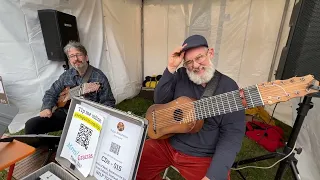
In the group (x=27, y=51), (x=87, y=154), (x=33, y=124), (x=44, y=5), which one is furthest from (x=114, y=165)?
(x=44, y=5)

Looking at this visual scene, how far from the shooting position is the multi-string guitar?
79cm

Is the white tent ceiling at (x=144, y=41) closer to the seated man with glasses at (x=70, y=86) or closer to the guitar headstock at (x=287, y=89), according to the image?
the seated man with glasses at (x=70, y=86)

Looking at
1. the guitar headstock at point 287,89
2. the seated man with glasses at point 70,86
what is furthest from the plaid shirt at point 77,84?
the guitar headstock at point 287,89

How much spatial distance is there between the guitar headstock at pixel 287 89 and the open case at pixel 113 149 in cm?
61

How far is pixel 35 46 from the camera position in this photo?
2.24m

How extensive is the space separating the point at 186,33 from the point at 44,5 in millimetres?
2468

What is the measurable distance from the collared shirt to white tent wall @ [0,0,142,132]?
193cm

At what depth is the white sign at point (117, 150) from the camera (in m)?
0.74

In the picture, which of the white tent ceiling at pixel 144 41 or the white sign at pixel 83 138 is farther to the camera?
the white tent ceiling at pixel 144 41

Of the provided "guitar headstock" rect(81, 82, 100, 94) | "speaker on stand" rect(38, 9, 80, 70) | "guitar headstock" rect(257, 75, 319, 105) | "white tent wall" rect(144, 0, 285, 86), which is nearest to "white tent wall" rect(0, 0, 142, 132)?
"speaker on stand" rect(38, 9, 80, 70)

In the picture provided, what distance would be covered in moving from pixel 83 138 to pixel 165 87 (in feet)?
2.23

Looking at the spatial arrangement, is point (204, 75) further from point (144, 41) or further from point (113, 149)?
point (144, 41)

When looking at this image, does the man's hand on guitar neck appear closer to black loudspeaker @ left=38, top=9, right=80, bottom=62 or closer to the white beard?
black loudspeaker @ left=38, top=9, right=80, bottom=62

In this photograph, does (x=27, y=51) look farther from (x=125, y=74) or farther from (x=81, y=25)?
(x=125, y=74)
